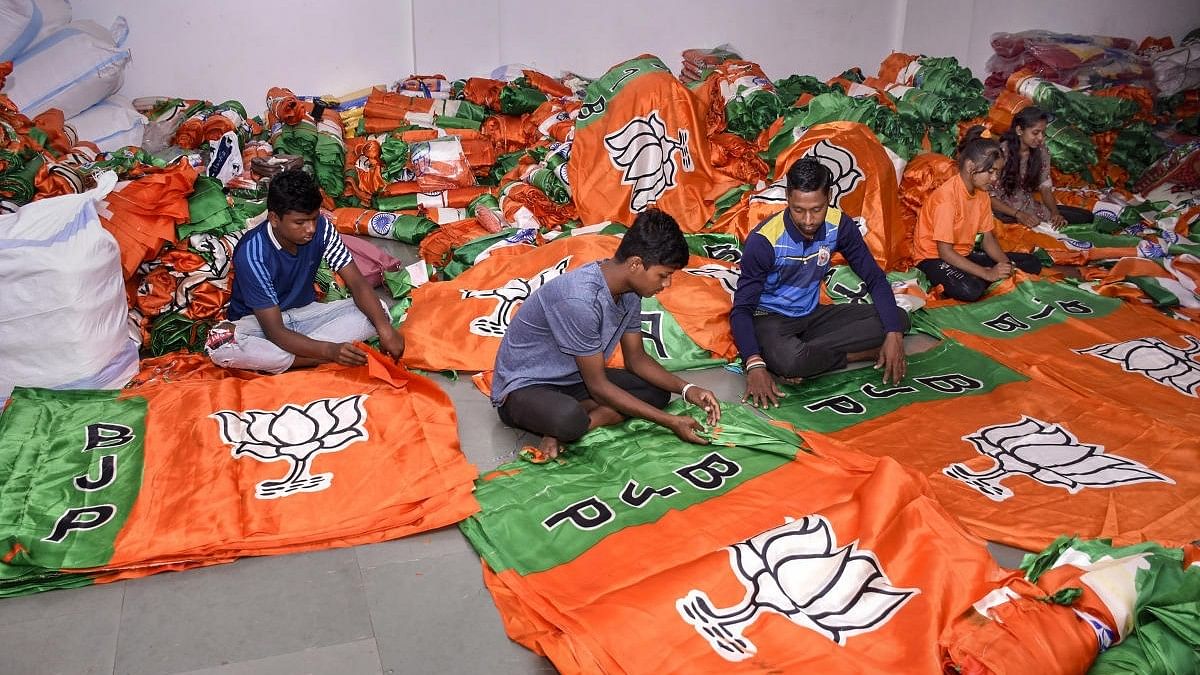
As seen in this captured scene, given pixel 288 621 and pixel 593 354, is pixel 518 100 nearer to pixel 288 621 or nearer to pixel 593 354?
pixel 593 354

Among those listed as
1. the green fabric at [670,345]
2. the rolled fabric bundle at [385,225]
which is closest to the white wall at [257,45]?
the rolled fabric bundle at [385,225]

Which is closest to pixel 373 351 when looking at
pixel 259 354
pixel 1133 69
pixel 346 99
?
pixel 259 354

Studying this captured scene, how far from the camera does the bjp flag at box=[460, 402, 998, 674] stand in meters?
1.98

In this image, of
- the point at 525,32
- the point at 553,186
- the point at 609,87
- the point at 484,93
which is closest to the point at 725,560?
the point at 553,186

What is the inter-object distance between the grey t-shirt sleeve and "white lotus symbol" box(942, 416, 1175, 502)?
3.72 ft

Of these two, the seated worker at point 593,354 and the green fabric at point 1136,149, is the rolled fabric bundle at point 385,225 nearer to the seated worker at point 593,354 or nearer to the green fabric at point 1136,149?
the seated worker at point 593,354

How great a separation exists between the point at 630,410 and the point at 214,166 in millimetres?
2861

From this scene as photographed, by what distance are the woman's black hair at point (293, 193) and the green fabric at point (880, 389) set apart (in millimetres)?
→ 1709

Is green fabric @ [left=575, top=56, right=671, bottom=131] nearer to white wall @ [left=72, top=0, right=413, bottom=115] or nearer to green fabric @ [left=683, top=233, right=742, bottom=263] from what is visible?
green fabric @ [left=683, top=233, right=742, bottom=263]

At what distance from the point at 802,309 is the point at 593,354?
1.15 meters

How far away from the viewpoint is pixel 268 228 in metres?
3.25

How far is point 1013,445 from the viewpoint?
2.93 metres

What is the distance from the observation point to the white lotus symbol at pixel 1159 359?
3400 mm

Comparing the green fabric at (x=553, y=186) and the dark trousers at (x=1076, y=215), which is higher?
the green fabric at (x=553, y=186)
